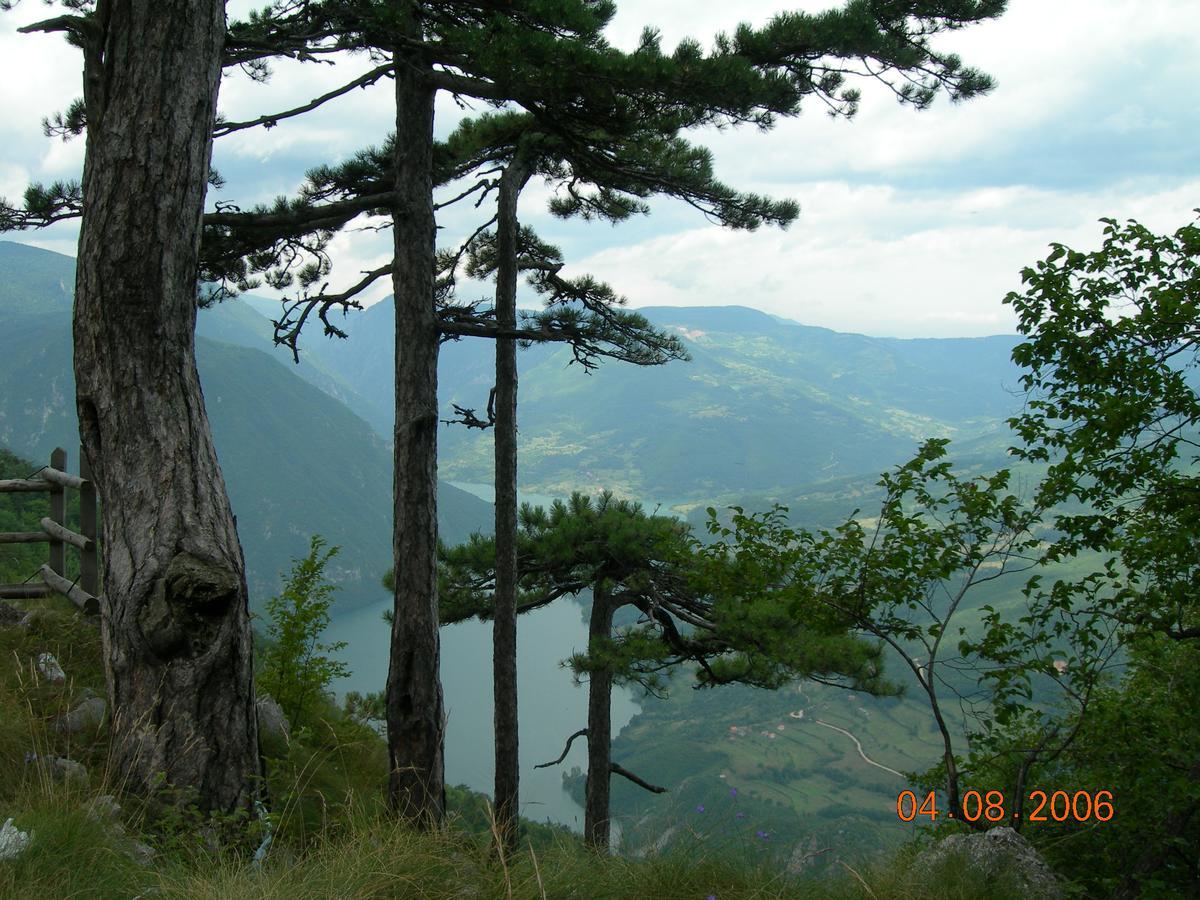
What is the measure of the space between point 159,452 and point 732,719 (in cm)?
7511

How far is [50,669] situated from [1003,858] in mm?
5264

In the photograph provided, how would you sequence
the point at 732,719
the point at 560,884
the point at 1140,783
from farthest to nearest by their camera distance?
the point at 732,719, the point at 1140,783, the point at 560,884

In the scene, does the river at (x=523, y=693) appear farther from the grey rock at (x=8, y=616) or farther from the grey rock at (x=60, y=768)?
the grey rock at (x=60, y=768)

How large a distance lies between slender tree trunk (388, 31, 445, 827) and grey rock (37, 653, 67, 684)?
2166mm

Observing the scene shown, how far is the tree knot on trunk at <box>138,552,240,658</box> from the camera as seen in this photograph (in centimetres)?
342

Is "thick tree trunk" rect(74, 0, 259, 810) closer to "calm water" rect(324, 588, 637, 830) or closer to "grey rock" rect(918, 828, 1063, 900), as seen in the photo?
"grey rock" rect(918, 828, 1063, 900)

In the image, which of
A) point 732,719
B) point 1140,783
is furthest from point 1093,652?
point 732,719

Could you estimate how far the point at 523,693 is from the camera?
66.0 metres

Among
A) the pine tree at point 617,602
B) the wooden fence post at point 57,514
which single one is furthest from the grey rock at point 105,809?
Result: the pine tree at point 617,602

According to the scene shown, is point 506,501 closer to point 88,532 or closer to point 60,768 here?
point 88,532

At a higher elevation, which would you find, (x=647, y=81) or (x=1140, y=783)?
(x=647, y=81)

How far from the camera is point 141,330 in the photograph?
363 centimetres

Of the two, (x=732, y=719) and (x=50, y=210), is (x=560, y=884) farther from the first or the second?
(x=732, y=719)

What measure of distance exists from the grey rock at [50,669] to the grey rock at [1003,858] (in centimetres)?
481
